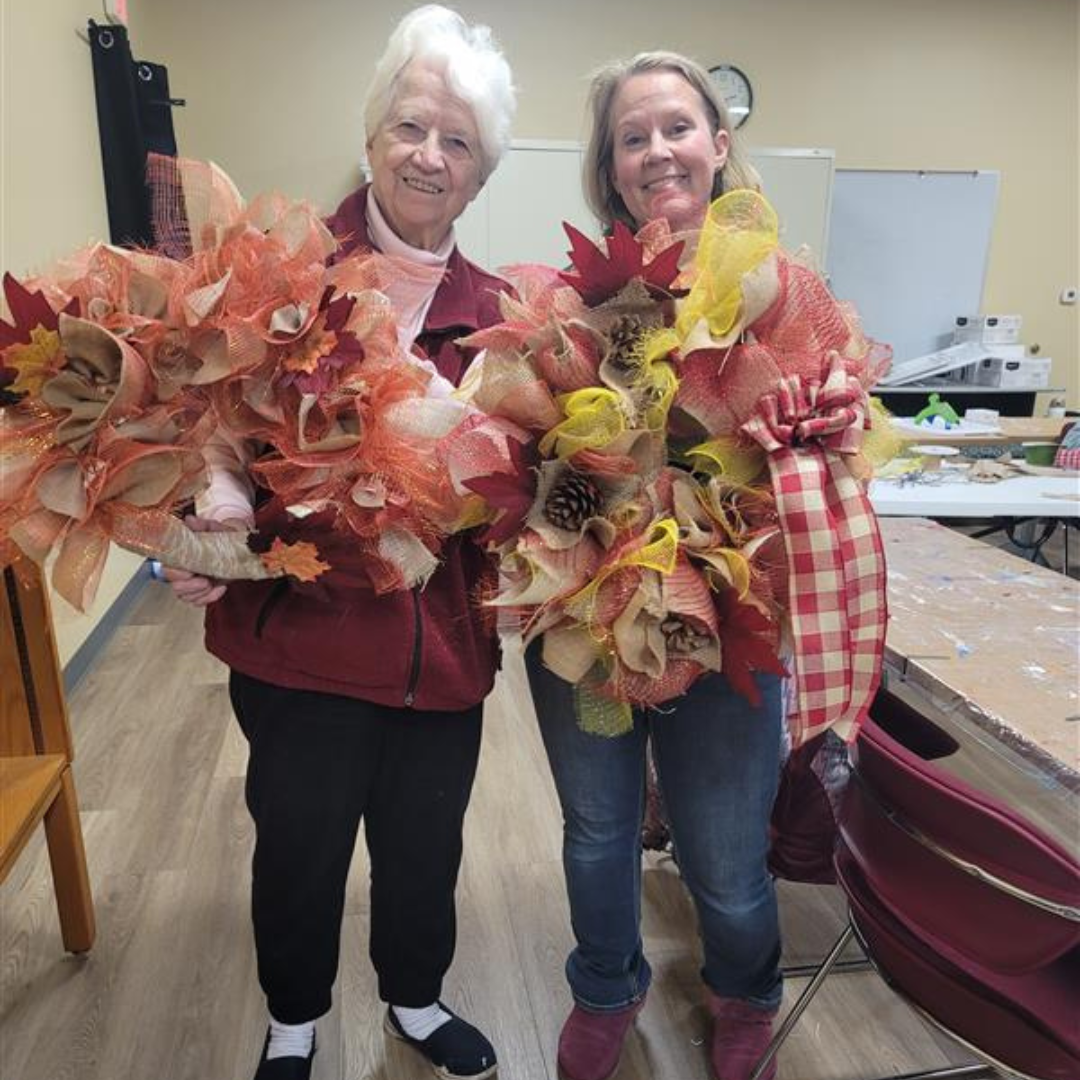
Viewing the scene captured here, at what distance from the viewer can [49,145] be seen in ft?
9.98

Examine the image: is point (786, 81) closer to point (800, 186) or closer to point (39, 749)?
point (800, 186)

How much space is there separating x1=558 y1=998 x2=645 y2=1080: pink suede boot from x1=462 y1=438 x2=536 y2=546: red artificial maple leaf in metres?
0.98

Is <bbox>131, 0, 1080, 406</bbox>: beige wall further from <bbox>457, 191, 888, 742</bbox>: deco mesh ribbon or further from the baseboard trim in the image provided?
<bbox>457, 191, 888, 742</bbox>: deco mesh ribbon

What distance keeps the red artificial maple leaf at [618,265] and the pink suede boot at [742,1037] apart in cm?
118

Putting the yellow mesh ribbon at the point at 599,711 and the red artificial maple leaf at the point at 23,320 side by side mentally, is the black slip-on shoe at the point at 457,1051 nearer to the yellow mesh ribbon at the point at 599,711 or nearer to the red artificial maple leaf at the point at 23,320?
the yellow mesh ribbon at the point at 599,711

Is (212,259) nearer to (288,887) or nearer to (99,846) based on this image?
(288,887)

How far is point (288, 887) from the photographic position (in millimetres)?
1221

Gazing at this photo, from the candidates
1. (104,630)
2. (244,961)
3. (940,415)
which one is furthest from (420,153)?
(940,415)

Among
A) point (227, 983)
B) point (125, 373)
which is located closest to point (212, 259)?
point (125, 373)

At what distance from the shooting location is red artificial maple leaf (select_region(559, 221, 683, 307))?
34.3 inches

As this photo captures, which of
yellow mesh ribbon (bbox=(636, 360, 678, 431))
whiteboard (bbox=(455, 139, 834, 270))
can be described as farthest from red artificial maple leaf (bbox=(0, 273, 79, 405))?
whiteboard (bbox=(455, 139, 834, 270))

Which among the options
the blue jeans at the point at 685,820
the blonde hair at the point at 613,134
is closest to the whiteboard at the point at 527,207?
the blonde hair at the point at 613,134

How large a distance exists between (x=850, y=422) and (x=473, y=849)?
1604 millimetres

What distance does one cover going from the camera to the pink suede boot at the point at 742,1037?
139cm
